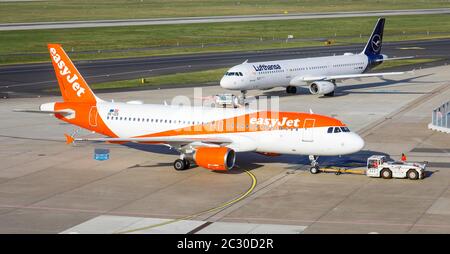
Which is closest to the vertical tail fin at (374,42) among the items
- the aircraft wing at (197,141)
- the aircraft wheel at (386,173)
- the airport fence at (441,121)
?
the airport fence at (441,121)

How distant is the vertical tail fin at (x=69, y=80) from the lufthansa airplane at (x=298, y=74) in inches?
1075

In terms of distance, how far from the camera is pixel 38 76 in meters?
110

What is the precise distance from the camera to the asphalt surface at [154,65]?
103m

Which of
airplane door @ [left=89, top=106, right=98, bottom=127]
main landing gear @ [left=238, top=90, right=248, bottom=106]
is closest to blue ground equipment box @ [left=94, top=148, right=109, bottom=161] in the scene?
airplane door @ [left=89, top=106, right=98, bottom=127]

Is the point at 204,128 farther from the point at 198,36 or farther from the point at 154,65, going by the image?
the point at 198,36

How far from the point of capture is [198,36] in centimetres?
16100

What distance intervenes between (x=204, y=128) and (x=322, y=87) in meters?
36.3

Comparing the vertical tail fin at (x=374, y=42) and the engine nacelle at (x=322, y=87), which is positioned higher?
the vertical tail fin at (x=374, y=42)

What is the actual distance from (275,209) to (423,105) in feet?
142

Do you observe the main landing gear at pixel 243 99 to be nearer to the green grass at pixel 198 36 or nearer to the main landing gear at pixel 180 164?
the main landing gear at pixel 180 164

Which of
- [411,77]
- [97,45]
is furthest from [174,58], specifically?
[411,77]

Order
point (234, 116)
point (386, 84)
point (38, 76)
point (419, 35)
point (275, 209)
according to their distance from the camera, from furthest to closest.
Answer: point (419, 35) → point (38, 76) → point (386, 84) → point (234, 116) → point (275, 209)

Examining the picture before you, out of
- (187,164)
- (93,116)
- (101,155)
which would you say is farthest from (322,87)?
(101,155)
